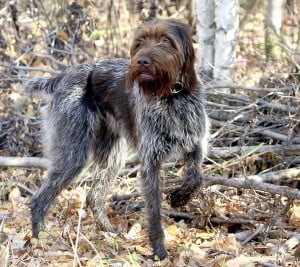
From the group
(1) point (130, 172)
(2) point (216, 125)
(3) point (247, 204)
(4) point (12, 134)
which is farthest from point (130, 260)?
(4) point (12, 134)

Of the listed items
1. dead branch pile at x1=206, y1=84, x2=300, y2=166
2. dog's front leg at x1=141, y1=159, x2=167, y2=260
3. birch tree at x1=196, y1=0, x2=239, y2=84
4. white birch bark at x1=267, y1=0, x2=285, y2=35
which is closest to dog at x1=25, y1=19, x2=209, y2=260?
dog's front leg at x1=141, y1=159, x2=167, y2=260

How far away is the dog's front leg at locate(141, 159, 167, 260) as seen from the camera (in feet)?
19.8

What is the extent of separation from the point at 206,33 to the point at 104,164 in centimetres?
233

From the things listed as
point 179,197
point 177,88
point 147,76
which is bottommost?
point 179,197

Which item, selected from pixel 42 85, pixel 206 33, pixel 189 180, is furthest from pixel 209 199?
pixel 206 33

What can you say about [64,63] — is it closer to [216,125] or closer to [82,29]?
[82,29]

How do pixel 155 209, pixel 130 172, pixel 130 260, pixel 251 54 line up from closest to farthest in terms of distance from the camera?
pixel 130 260 < pixel 155 209 < pixel 130 172 < pixel 251 54

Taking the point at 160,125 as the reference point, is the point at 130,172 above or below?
below

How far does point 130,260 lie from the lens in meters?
5.29

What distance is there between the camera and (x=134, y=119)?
A: 21.7 feet

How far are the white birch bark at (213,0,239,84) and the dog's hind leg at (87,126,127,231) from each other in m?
1.65

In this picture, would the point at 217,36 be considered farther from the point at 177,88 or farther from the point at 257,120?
the point at 177,88

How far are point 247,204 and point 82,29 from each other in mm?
3952

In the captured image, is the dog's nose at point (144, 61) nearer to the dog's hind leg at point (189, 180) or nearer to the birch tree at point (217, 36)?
the dog's hind leg at point (189, 180)
